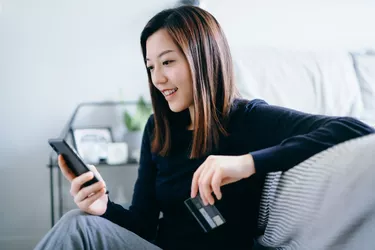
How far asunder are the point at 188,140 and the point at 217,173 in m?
0.38

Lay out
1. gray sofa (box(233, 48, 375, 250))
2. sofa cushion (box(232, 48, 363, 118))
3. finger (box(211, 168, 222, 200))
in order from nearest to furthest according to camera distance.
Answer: gray sofa (box(233, 48, 375, 250))
finger (box(211, 168, 222, 200))
sofa cushion (box(232, 48, 363, 118))

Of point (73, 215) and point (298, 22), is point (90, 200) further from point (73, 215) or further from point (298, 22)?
point (298, 22)

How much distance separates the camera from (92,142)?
5.34 ft

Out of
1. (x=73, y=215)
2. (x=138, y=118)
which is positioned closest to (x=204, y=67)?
(x=73, y=215)

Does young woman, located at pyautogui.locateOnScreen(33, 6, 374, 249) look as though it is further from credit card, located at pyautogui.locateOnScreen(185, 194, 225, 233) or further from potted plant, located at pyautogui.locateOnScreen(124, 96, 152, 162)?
potted plant, located at pyautogui.locateOnScreen(124, 96, 152, 162)

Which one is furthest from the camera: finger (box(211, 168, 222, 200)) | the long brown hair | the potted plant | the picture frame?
the potted plant

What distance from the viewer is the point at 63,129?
1750 millimetres

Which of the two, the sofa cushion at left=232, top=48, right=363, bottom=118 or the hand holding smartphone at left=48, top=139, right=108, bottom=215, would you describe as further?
the sofa cushion at left=232, top=48, right=363, bottom=118

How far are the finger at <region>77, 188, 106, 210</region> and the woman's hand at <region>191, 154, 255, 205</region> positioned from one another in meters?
0.24

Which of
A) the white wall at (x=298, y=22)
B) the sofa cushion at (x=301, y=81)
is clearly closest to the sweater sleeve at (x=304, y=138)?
the sofa cushion at (x=301, y=81)

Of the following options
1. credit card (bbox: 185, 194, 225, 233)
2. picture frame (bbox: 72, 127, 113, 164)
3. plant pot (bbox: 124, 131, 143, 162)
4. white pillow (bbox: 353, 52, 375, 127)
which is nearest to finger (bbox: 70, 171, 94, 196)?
credit card (bbox: 185, 194, 225, 233)

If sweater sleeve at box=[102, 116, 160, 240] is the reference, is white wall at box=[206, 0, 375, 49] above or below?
above

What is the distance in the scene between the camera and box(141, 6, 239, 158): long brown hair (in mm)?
929

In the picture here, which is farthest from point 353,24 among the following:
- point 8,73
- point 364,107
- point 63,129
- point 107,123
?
point 8,73
